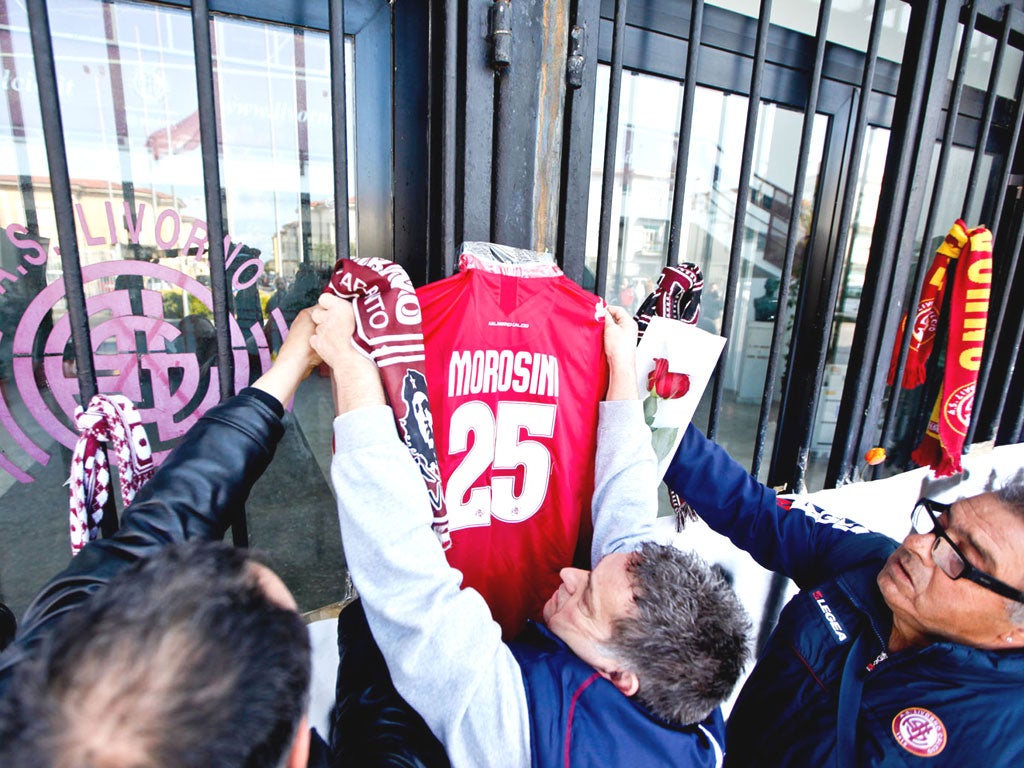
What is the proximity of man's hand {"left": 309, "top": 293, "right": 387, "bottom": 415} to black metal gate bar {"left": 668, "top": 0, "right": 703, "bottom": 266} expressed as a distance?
81 centimetres

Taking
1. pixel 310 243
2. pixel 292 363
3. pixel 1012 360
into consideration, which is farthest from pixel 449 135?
pixel 1012 360

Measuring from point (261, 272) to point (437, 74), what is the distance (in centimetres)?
71

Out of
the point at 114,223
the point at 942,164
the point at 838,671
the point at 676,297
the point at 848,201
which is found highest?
the point at 942,164

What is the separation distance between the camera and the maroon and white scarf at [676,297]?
1.15m

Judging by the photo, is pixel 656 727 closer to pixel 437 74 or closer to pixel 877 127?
pixel 437 74

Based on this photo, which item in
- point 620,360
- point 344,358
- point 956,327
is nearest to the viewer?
point 344,358

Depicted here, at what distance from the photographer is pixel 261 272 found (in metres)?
1.46

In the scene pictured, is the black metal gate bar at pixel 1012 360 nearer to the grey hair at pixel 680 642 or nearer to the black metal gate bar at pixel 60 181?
the grey hair at pixel 680 642

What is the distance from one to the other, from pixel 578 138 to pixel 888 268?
3.45ft

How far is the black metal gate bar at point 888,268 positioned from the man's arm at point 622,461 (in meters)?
0.99

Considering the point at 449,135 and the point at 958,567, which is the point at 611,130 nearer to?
the point at 449,135

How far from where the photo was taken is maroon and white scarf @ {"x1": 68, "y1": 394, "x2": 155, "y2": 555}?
0.73 metres

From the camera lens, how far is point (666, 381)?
44.5 inches

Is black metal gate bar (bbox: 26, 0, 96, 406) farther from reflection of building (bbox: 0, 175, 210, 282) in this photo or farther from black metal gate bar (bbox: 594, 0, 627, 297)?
black metal gate bar (bbox: 594, 0, 627, 297)
